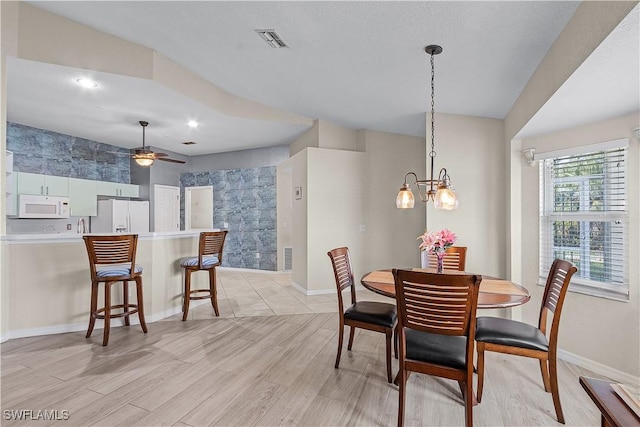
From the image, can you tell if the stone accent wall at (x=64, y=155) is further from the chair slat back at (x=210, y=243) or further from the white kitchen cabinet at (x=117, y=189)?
the chair slat back at (x=210, y=243)

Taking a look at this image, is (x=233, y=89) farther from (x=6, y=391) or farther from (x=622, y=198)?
(x=622, y=198)

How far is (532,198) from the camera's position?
355 centimetres

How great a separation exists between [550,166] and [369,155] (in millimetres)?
2836

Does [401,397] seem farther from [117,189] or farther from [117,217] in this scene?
[117,189]

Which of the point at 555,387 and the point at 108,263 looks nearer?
the point at 555,387

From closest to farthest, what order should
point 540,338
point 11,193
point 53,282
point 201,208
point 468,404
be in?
point 468,404 < point 540,338 < point 53,282 < point 11,193 < point 201,208

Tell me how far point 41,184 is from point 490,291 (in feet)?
21.1

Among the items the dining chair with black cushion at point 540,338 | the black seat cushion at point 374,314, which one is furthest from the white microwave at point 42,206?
the dining chair with black cushion at point 540,338

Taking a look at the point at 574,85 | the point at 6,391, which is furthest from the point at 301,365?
the point at 574,85

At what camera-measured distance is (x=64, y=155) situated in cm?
600

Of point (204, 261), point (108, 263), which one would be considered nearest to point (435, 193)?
point (204, 261)

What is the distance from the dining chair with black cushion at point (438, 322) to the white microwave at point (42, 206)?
19.2 ft

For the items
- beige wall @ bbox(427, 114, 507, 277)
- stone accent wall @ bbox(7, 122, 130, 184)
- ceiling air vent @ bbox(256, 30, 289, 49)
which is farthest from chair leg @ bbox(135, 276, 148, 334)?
stone accent wall @ bbox(7, 122, 130, 184)

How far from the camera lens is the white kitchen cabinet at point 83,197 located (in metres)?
5.86
